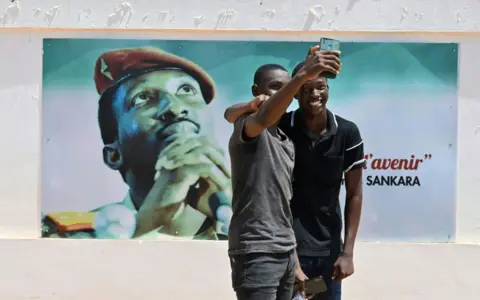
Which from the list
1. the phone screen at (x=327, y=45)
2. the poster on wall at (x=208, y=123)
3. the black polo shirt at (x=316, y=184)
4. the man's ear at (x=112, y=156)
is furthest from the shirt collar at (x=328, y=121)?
the man's ear at (x=112, y=156)

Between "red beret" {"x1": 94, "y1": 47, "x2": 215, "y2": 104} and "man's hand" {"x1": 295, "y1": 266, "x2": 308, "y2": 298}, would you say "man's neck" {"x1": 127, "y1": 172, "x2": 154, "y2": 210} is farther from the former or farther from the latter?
"man's hand" {"x1": 295, "y1": 266, "x2": 308, "y2": 298}

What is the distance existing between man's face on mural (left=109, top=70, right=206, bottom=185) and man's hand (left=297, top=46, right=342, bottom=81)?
8.89 feet

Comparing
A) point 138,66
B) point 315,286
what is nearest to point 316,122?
point 315,286

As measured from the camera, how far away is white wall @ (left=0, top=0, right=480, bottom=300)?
5258 millimetres

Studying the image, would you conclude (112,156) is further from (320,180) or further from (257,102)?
(257,102)

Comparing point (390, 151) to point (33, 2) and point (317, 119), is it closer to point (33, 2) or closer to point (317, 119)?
point (317, 119)

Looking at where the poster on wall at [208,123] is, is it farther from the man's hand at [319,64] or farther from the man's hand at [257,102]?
the man's hand at [319,64]

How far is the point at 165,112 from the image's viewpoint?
5355mm

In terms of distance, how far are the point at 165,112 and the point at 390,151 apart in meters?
1.81

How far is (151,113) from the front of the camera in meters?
5.36

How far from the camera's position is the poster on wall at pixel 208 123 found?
5324mm

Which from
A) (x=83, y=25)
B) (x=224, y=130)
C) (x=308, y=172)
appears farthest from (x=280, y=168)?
(x=83, y=25)

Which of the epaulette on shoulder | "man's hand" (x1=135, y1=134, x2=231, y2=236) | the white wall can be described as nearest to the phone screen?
the white wall

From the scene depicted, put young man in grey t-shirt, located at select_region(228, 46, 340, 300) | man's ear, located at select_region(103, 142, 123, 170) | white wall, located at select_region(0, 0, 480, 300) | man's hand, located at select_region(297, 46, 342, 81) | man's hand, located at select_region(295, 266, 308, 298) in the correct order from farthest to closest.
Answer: man's ear, located at select_region(103, 142, 123, 170) → white wall, located at select_region(0, 0, 480, 300) → man's hand, located at select_region(295, 266, 308, 298) → young man in grey t-shirt, located at select_region(228, 46, 340, 300) → man's hand, located at select_region(297, 46, 342, 81)
